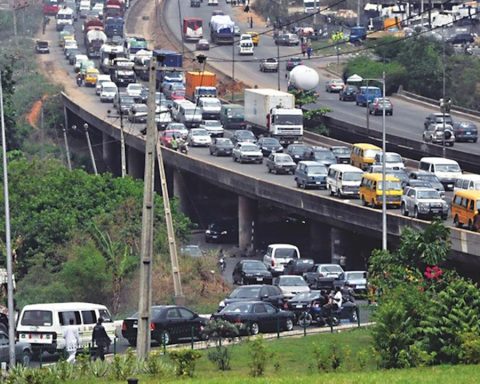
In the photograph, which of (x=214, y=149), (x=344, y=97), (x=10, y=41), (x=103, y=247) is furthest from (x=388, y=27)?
(x=103, y=247)

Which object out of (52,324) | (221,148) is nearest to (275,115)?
(221,148)

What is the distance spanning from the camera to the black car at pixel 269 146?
9112cm

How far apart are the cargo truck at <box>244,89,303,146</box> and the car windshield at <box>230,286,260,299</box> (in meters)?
45.1

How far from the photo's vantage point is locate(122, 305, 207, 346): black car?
44.0 meters

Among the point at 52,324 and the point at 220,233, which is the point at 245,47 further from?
the point at 52,324

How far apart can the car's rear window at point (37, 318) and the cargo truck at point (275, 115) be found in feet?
178

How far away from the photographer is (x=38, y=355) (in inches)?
1681

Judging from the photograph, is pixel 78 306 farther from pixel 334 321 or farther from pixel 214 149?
pixel 214 149

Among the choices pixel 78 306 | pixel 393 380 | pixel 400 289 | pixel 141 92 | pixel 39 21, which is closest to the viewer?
pixel 393 380

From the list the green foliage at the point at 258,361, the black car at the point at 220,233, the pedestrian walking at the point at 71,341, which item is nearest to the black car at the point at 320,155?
the black car at the point at 220,233

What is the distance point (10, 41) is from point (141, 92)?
59.7 m

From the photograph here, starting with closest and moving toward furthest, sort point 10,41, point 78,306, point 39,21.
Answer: point 78,306 < point 10,41 < point 39,21

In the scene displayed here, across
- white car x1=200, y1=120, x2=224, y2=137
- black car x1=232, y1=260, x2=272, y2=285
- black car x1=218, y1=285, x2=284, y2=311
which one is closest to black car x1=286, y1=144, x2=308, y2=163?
white car x1=200, y1=120, x2=224, y2=137

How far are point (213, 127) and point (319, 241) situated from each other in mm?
24594
